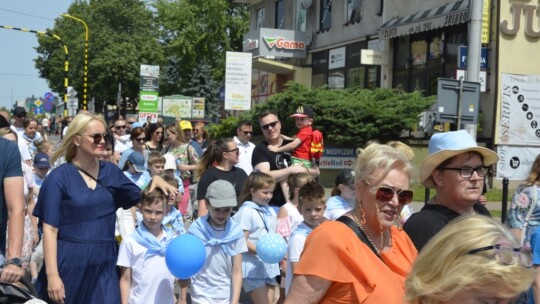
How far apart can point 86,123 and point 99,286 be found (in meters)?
1.15

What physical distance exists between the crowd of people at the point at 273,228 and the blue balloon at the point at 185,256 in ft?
1.10

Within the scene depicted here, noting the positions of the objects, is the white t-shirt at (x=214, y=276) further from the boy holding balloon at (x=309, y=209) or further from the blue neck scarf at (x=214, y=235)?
the boy holding balloon at (x=309, y=209)

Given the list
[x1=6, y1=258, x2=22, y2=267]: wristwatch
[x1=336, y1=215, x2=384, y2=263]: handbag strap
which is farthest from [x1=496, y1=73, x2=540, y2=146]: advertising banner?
[x1=336, y1=215, x2=384, y2=263]: handbag strap

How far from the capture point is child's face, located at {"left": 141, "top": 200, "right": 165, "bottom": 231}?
5.82 metres

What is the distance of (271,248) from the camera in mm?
6195

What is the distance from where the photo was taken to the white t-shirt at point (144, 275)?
567cm

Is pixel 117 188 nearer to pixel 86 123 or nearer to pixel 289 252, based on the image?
pixel 86 123

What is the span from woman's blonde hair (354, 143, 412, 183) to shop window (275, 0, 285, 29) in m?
34.5

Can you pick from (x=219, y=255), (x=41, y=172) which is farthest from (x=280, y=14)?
(x=219, y=255)

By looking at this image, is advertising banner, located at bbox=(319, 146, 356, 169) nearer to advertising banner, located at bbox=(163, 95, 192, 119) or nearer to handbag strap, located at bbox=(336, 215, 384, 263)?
handbag strap, located at bbox=(336, 215, 384, 263)

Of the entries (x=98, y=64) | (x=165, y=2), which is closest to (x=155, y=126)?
(x=165, y=2)

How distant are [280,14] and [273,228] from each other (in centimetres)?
3172

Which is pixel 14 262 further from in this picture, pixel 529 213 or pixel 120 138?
pixel 120 138

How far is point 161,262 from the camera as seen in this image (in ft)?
19.1
